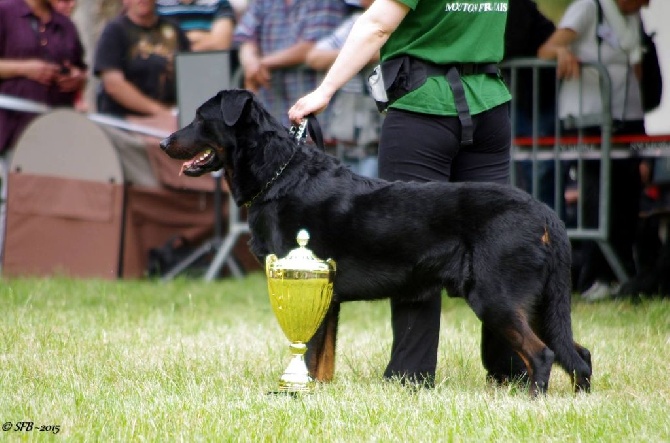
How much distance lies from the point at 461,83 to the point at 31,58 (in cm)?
592

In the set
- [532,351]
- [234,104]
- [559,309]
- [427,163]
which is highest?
[234,104]

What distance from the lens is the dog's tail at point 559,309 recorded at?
4.31 metres

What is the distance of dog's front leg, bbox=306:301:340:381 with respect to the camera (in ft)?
15.0

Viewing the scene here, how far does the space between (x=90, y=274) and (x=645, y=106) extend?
454 cm

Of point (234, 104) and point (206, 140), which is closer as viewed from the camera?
point (234, 104)

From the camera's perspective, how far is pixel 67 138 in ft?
29.3

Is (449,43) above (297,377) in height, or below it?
above

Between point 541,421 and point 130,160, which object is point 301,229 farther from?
point 130,160

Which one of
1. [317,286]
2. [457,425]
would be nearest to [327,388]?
[317,286]

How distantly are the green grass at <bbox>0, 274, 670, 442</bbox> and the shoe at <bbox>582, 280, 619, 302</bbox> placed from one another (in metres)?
0.39

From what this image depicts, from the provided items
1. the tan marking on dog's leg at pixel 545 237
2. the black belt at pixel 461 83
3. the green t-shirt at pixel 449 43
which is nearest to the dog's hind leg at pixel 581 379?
the tan marking on dog's leg at pixel 545 237

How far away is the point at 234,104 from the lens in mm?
4461

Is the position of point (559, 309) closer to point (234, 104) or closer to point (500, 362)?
point (500, 362)

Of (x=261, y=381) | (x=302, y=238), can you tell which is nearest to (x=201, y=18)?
(x=261, y=381)
